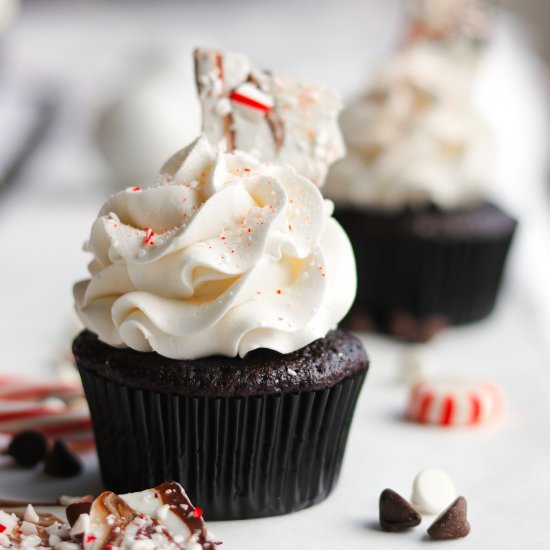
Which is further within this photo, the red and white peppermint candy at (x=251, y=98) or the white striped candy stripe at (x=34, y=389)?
the white striped candy stripe at (x=34, y=389)

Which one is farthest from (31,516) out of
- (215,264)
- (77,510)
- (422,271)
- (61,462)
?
(422,271)

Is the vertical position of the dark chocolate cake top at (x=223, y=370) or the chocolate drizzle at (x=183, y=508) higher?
the dark chocolate cake top at (x=223, y=370)

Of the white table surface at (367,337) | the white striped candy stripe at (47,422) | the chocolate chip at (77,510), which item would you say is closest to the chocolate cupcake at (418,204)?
the white table surface at (367,337)

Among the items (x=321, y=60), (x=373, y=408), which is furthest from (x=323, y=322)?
(x=321, y=60)

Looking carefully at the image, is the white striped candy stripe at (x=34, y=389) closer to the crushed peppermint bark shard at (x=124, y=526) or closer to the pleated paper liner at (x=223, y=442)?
the pleated paper liner at (x=223, y=442)

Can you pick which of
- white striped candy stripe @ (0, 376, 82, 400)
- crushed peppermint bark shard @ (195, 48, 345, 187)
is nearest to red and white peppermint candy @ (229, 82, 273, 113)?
crushed peppermint bark shard @ (195, 48, 345, 187)

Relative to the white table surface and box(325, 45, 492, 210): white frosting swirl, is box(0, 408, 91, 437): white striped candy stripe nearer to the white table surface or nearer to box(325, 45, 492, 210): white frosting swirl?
the white table surface

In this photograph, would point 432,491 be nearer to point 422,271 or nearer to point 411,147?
point 422,271

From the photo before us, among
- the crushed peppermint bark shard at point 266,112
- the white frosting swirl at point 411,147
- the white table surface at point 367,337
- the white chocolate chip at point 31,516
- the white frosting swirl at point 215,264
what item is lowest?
the white table surface at point 367,337
